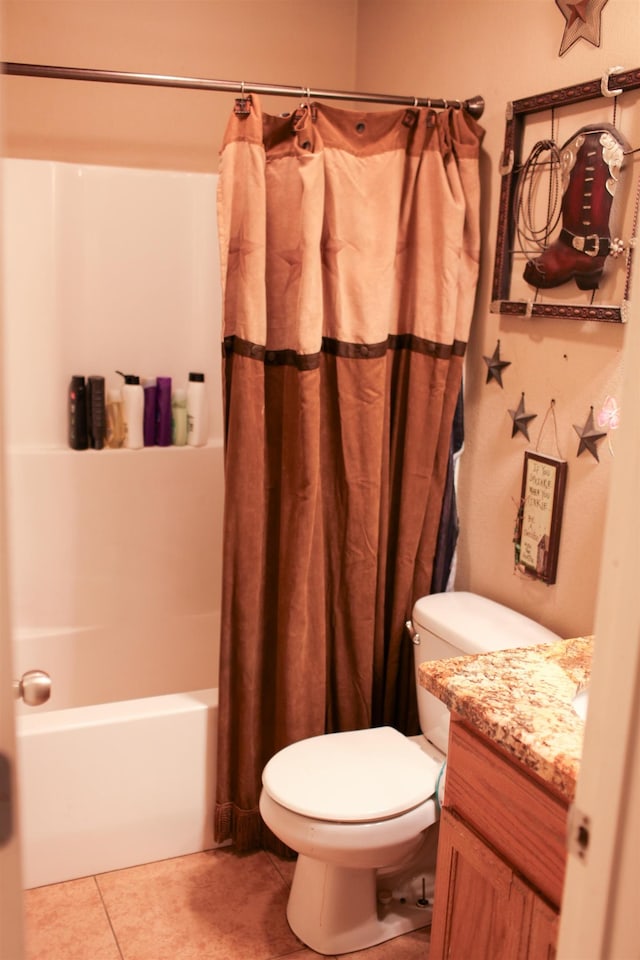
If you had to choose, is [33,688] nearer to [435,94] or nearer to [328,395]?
[328,395]

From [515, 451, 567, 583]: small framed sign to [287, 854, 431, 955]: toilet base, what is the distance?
0.84 m

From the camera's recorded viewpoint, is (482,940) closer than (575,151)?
Yes

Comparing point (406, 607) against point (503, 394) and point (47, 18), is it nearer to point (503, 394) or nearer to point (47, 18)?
point (503, 394)

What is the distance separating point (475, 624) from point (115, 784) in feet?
3.28

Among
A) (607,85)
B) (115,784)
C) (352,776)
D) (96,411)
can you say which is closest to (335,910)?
(352,776)

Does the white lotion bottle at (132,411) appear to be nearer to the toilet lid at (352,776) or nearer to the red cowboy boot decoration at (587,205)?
the toilet lid at (352,776)

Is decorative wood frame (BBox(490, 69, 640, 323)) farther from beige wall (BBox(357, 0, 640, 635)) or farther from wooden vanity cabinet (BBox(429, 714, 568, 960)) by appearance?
wooden vanity cabinet (BBox(429, 714, 568, 960))

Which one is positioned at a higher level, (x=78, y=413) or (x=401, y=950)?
(x=78, y=413)

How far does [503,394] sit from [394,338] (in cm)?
33

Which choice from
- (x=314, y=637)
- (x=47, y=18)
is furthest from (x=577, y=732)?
(x=47, y=18)

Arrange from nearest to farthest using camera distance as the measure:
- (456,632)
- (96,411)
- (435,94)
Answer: (456,632) < (435,94) < (96,411)

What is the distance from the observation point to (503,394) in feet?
7.80

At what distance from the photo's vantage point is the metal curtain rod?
2084 mm

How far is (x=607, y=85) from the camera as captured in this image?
6.36ft
